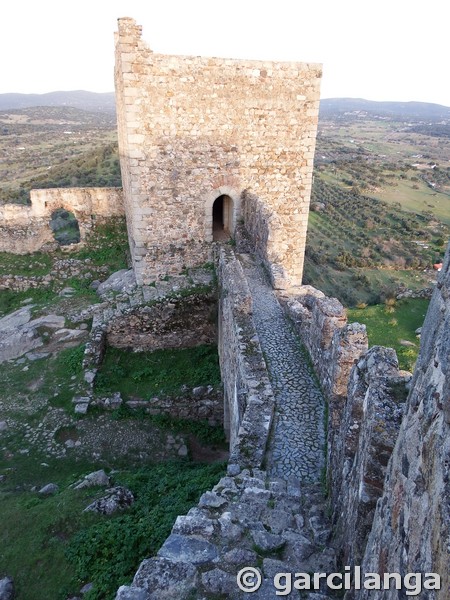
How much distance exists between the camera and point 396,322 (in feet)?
42.8

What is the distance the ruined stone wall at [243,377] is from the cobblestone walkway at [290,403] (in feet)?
0.57

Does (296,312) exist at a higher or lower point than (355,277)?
higher

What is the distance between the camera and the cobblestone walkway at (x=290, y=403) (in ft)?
16.5

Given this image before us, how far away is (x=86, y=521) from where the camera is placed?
19.4 ft

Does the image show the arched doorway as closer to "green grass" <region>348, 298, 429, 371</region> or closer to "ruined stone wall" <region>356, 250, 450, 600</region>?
"green grass" <region>348, 298, 429, 371</region>

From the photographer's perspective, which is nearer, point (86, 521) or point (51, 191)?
point (86, 521)

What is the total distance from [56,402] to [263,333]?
15.7ft

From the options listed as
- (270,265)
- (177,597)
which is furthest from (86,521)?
(270,265)

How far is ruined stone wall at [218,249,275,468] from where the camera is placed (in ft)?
17.2

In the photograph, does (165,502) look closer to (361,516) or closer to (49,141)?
(361,516)

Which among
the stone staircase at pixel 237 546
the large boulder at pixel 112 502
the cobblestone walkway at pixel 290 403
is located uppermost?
the stone staircase at pixel 237 546

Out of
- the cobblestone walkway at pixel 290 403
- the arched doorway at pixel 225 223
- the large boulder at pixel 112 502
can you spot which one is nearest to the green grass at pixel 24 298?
the arched doorway at pixel 225 223

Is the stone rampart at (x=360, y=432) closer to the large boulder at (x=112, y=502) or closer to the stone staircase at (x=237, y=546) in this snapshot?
the stone staircase at (x=237, y=546)

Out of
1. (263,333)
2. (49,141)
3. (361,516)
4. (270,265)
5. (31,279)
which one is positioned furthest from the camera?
(49,141)
